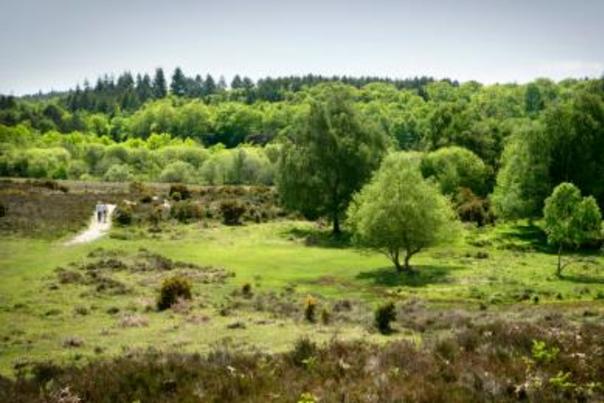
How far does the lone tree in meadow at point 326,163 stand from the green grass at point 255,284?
329 centimetres

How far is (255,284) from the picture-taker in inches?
1524

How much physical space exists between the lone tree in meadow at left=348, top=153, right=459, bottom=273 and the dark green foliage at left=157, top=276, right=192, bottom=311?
16245 mm

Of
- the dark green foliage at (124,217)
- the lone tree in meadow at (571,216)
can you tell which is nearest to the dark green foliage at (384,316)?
the lone tree in meadow at (571,216)

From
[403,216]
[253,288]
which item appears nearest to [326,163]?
[403,216]

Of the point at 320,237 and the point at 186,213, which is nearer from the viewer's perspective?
the point at 320,237

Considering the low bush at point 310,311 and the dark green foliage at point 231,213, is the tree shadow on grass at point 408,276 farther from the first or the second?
the dark green foliage at point 231,213

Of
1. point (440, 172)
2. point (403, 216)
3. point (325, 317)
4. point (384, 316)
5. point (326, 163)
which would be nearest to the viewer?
point (384, 316)

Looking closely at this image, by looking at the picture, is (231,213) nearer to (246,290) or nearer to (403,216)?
(403,216)

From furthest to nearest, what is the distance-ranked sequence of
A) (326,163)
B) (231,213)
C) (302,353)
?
(231,213)
(326,163)
(302,353)

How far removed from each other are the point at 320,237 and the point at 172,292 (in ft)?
101

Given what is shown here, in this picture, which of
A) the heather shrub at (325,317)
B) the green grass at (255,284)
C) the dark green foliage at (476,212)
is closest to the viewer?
the green grass at (255,284)

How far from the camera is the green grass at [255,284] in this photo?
78.6ft

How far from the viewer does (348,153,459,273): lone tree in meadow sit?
44.2 meters

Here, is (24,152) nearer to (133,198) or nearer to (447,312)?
(133,198)
